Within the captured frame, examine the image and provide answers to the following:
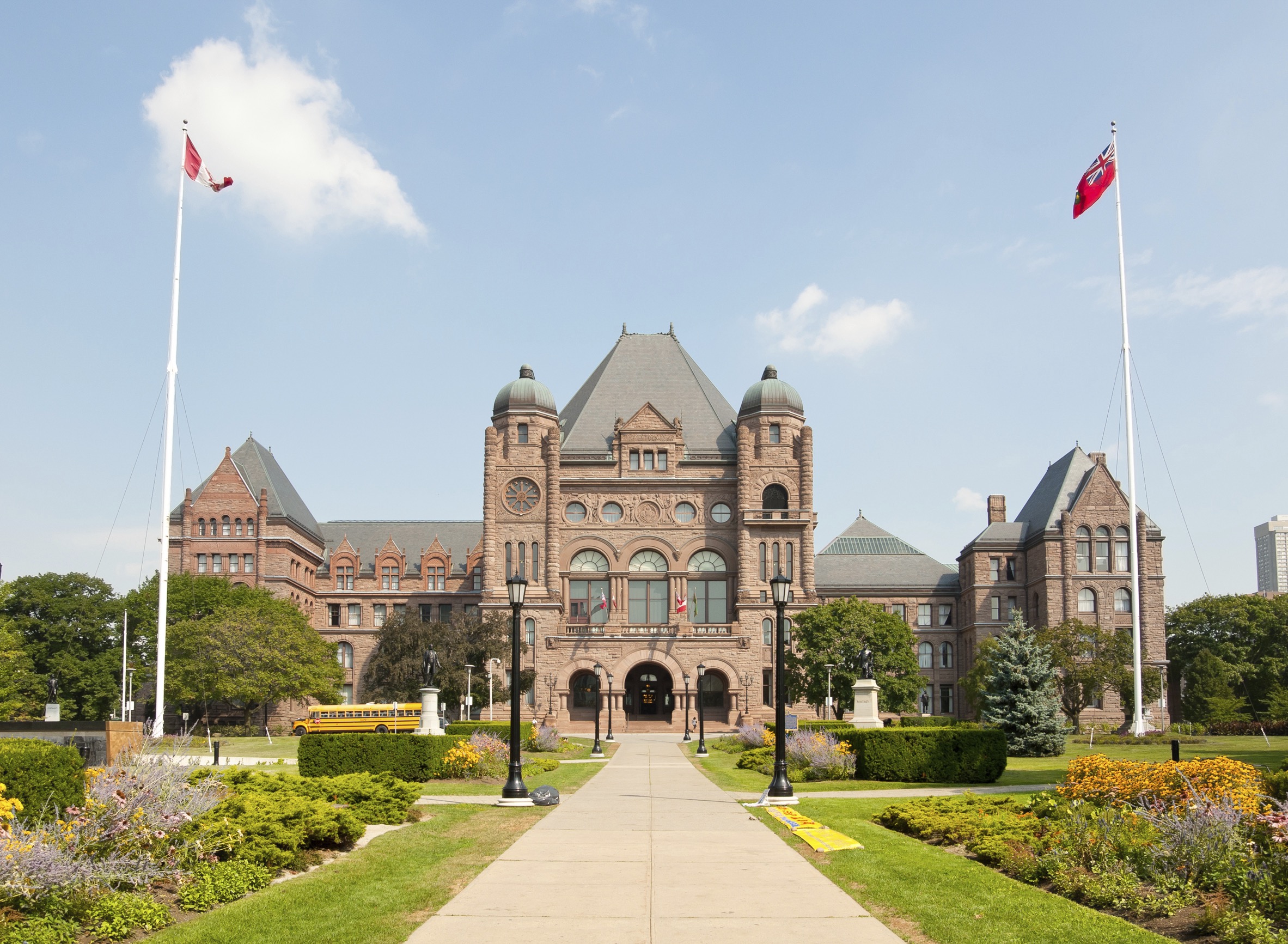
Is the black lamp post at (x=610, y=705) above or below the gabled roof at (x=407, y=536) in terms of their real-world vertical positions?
below

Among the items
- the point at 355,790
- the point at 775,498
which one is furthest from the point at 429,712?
the point at 775,498

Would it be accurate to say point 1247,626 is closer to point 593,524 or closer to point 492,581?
point 593,524

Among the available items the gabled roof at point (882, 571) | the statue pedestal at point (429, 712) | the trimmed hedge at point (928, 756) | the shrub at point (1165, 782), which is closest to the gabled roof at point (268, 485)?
the gabled roof at point (882, 571)

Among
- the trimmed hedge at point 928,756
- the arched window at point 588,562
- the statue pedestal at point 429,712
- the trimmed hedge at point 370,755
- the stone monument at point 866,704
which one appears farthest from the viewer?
the arched window at point 588,562

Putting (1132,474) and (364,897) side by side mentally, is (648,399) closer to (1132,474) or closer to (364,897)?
(1132,474)

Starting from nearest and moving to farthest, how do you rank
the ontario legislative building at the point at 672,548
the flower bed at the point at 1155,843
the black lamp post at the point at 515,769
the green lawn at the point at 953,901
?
1. the green lawn at the point at 953,901
2. the flower bed at the point at 1155,843
3. the black lamp post at the point at 515,769
4. the ontario legislative building at the point at 672,548

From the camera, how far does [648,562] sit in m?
76.1

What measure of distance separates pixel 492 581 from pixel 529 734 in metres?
34.6

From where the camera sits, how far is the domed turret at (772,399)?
75.9 meters

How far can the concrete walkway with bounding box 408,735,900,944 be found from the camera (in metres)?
10.5

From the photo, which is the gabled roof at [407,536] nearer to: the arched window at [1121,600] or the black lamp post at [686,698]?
the black lamp post at [686,698]

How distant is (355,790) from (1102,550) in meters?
70.1

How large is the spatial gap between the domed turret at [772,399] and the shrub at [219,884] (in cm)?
6474

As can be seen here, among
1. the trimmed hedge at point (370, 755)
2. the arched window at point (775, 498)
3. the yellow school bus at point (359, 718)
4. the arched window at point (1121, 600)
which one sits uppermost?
the arched window at point (775, 498)
